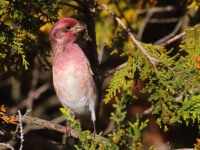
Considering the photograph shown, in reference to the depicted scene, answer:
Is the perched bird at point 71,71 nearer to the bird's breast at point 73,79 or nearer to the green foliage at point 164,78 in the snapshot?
the bird's breast at point 73,79

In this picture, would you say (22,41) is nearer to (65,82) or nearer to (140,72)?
(65,82)

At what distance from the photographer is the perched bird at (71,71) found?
21.6 ft

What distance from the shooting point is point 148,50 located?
5.99 metres

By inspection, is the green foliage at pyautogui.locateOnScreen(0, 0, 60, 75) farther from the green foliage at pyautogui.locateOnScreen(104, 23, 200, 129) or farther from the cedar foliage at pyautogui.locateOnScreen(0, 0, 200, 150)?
the green foliage at pyautogui.locateOnScreen(104, 23, 200, 129)

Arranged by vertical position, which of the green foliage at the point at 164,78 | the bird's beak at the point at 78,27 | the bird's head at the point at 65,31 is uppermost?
the bird's head at the point at 65,31

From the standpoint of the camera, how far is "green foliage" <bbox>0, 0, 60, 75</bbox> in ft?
18.2

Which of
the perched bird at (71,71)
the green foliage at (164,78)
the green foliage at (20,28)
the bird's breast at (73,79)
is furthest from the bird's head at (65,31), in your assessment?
the green foliage at (164,78)

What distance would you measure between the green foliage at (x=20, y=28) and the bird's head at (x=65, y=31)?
44 cm

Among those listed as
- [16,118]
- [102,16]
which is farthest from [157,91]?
[102,16]

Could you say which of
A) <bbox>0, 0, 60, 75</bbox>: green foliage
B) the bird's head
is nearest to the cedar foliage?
<bbox>0, 0, 60, 75</bbox>: green foliage

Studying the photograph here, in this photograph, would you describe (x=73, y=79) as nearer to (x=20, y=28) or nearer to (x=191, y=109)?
(x=20, y=28)

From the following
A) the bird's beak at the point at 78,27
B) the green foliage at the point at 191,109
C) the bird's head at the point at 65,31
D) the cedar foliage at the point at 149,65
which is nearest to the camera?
the green foliage at the point at 191,109

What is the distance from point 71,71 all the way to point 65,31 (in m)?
0.54

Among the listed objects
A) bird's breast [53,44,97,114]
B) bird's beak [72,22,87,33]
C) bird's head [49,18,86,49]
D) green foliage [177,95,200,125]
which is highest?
bird's head [49,18,86,49]
